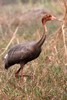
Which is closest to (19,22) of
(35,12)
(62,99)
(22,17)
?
Answer: (22,17)

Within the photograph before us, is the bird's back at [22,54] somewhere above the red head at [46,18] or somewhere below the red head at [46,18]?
below

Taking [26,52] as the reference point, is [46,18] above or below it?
above

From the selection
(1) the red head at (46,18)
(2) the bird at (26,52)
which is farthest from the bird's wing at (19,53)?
(1) the red head at (46,18)

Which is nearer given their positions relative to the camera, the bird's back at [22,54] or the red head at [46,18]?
the bird's back at [22,54]

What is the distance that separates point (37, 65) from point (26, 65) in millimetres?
697

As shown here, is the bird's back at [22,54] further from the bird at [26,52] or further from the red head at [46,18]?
the red head at [46,18]

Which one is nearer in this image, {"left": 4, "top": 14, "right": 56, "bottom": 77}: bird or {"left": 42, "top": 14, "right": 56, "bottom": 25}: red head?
{"left": 4, "top": 14, "right": 56, "bottom": 77}: bird

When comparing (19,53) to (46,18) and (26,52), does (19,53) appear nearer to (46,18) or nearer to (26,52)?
(26,52)

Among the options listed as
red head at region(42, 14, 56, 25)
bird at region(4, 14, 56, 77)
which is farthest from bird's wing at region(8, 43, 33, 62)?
red head at region(42, 14, 56, 25)

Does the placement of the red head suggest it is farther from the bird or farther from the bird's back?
the bird's back

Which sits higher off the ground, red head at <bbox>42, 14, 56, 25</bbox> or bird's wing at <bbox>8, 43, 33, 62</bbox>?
red head at <bbox>42, 14, 56, 25</bbox>

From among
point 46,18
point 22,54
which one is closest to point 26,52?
point 22,54

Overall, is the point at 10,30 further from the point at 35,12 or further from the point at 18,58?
the point at 18,58

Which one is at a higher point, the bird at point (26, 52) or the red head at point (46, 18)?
the red head at point (46, 18)
